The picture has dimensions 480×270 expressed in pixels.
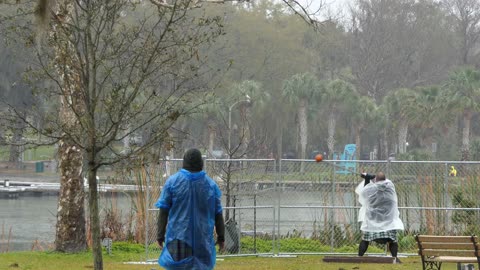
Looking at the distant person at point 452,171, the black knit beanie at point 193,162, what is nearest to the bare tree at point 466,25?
the distant person at point 452,171

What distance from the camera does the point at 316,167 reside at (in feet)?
63.4

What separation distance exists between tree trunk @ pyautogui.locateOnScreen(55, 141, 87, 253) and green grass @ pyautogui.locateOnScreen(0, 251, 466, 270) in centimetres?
26

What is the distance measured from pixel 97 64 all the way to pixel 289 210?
393 inches

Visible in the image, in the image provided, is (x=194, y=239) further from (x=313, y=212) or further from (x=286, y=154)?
(x=286, y=154)

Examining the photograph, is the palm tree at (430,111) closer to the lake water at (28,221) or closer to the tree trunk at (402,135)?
the tree trunk at (402,135)

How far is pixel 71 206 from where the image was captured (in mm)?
17625

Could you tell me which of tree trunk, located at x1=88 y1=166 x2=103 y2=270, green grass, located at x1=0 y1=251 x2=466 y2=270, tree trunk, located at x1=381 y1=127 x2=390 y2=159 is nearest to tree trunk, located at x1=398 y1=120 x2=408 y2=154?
tree trunk, located at x1=381 y1=127 x2=390 y2=159

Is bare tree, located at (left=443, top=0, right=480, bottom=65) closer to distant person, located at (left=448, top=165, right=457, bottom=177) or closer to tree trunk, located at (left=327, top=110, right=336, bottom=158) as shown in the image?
tree trunk, located at (left=327, top=110, right=336, bottom=158)

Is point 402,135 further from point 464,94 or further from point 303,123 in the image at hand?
point 464,94

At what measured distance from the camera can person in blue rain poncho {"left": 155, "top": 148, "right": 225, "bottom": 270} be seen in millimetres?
9797

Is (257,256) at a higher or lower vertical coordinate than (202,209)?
lower

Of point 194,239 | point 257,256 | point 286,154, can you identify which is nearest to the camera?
point 194,239

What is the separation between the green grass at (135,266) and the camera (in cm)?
1591

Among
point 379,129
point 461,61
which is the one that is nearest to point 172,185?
point 379,129
